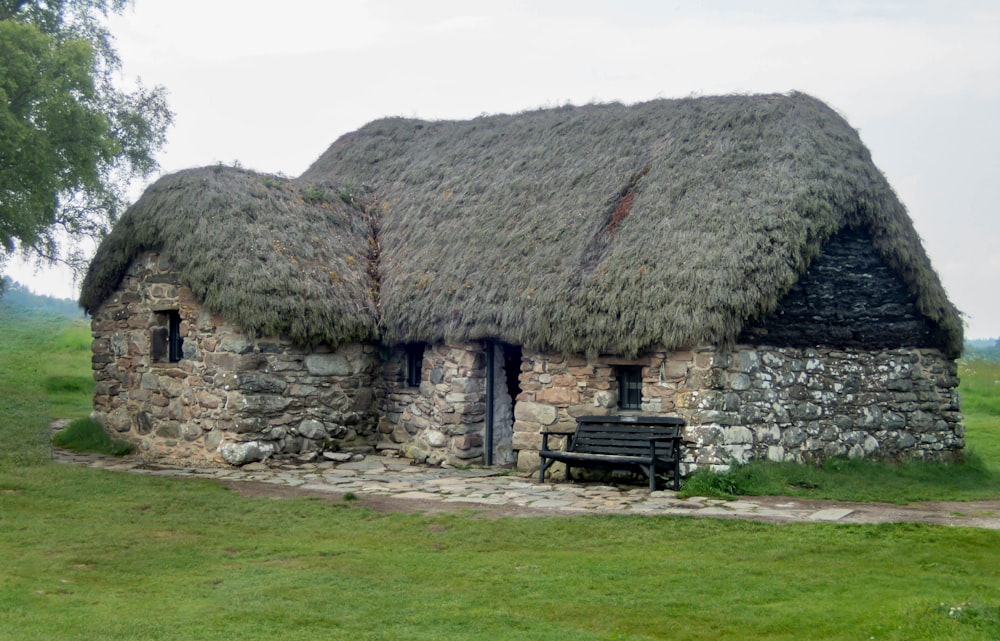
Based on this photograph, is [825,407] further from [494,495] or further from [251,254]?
[251,254]

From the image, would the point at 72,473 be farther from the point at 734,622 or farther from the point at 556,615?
the point at 734,622

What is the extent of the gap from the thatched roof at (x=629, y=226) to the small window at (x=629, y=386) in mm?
819

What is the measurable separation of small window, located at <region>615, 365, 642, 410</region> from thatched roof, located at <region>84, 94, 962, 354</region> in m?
0.82

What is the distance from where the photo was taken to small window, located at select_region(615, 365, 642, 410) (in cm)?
1422

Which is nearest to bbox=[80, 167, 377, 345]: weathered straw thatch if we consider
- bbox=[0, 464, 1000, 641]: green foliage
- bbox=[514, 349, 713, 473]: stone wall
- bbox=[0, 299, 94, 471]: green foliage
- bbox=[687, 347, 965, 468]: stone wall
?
bbox=[0, 299, 94, 471]: green foliage

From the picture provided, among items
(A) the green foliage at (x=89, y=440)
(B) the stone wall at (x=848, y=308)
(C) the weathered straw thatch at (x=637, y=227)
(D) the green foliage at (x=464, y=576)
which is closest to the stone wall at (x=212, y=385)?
(A) the green foliage at (x=89, y=440)

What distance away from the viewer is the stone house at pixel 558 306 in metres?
13.4

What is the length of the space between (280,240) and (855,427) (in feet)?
29.9

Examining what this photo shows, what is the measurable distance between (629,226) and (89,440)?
9624 millimetres

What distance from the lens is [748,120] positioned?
15.7 metres

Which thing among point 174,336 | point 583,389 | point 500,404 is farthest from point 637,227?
point 174,336

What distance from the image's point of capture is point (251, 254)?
15.4 m

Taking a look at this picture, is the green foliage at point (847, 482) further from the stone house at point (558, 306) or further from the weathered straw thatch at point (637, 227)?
the weathered straw thatch at point (637, 227)

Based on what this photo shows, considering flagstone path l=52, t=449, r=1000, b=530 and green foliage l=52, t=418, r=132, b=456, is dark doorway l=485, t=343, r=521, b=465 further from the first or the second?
green foliage l=52, t=418, r=132, b=456
